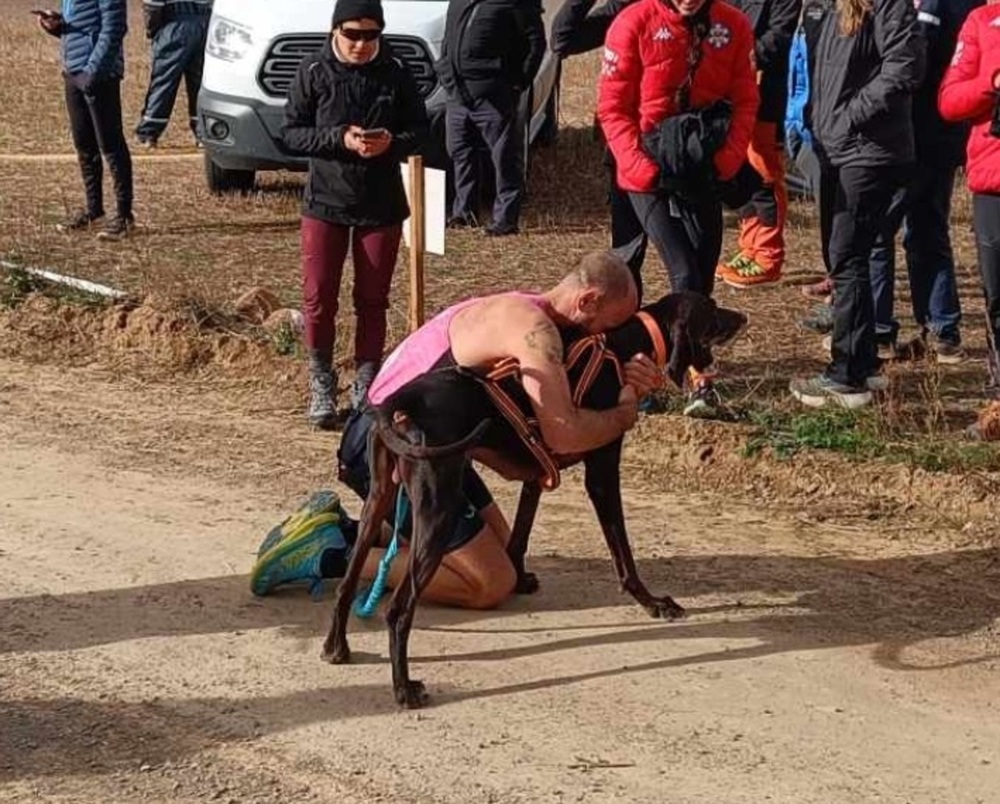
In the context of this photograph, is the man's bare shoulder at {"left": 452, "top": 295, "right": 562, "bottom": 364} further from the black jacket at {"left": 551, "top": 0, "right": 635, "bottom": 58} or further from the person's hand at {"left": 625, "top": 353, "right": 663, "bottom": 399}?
the black jacket at {"left": 551, "top": 0, "right": 635, "bottom": 58}

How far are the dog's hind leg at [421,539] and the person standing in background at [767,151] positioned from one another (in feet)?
17.6

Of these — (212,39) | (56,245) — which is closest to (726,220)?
(212,39)

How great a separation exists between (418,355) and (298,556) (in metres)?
0.95

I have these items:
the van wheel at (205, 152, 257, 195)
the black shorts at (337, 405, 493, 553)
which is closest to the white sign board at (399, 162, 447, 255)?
the black shorts at (337, 405, 493, 553)

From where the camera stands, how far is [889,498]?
7.30 metres

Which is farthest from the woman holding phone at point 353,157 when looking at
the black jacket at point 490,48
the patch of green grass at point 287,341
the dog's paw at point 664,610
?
the black jacket at point 490,48

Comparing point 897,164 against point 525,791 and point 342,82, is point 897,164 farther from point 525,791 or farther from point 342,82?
point 525,791

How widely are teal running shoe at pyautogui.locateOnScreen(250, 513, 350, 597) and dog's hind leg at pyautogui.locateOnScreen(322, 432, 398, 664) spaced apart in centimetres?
46

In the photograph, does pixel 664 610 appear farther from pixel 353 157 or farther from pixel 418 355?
pixel 353 157

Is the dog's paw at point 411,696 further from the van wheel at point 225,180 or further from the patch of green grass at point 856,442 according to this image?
the van wheel at point 225,180

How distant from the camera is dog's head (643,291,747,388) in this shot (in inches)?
221

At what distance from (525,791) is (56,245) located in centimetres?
758

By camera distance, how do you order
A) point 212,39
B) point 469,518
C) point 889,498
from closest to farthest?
point 469,518
point 889,498
point 212,39

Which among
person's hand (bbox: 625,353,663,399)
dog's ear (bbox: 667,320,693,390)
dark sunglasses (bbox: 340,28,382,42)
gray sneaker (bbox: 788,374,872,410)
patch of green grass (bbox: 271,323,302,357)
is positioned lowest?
patch of green grass (bbox: 271,323,302,357)
